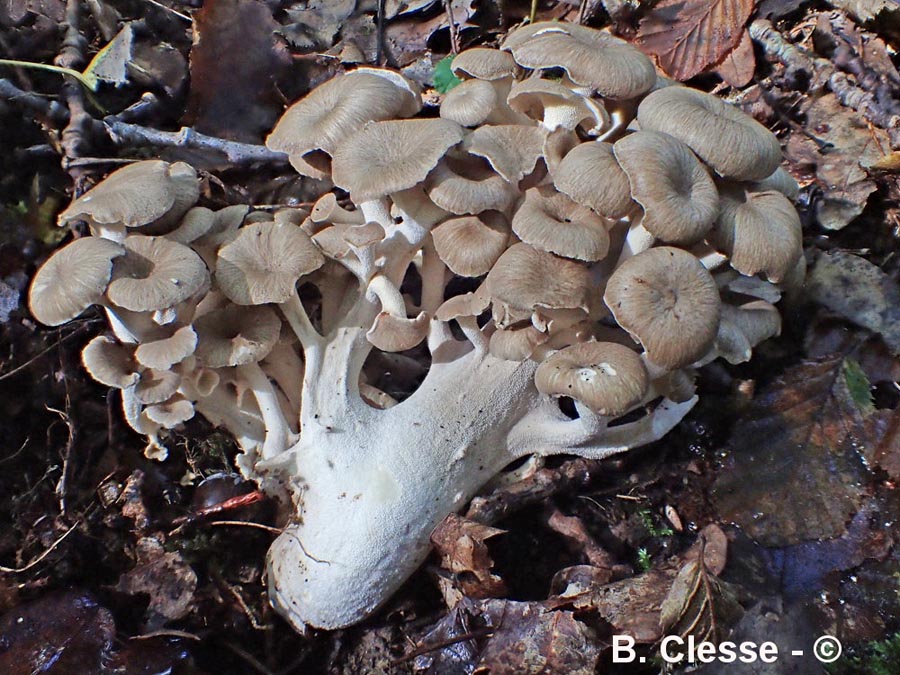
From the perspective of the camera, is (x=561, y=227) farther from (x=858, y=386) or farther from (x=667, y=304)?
(x=858, y=386)

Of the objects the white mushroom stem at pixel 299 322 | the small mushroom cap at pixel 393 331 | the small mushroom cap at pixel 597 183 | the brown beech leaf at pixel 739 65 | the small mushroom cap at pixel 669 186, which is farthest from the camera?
the brown beech leaf at pixel 739 65

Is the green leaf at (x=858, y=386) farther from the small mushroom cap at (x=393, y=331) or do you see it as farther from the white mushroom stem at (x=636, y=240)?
the small mushroom cap at (x=393, y=331)

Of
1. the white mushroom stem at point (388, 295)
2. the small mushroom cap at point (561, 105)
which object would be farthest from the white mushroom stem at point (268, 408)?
the small mushroom cap at point (561, 105)

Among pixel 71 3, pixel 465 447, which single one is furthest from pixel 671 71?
pixel 71 3

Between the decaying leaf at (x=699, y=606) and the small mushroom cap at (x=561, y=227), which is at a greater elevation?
the small mushroom cap at (x=561, y=227)

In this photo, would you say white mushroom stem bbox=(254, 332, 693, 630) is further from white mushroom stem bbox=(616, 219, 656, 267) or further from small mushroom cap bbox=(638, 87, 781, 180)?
small mushroom cap bbox=(638, 87, 781, 180)

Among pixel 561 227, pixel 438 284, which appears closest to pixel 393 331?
pixel 438 284

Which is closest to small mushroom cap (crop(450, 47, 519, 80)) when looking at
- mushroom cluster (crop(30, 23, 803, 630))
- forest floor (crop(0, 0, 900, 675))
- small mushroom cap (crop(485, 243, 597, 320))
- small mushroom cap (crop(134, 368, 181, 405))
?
mushroom cluster (crop(30, 23, 803, 630))
